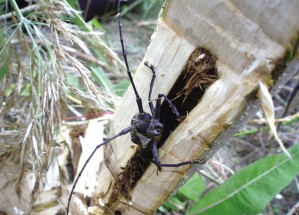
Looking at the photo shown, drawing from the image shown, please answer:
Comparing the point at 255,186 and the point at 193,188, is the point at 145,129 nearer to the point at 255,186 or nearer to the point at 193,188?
the point at 255,186

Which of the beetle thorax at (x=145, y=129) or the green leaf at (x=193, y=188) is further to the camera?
the green leaf at (x=193, y=188)

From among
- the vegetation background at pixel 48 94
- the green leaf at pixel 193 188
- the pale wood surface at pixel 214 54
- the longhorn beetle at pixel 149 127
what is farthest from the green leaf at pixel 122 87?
the longhorn beetle at pixel 149 127

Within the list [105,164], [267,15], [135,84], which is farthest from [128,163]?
[267,15]

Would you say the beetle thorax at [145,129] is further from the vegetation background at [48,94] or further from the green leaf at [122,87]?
the green leaf at [122,87]

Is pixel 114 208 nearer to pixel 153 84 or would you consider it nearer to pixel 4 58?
pixel 153 84

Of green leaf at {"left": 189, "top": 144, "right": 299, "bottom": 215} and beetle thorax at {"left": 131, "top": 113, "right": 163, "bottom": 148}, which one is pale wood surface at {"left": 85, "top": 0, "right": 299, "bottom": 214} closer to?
beetle thorax at {"left": 131, "top": 113, "right": 163, "bottom": 148}

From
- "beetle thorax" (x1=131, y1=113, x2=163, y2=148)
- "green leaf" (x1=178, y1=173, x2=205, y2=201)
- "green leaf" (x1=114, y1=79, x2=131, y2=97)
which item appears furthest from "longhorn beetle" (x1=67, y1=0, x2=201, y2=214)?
"green leaf" (x1=114, y1=79, x2=131, y2=97)

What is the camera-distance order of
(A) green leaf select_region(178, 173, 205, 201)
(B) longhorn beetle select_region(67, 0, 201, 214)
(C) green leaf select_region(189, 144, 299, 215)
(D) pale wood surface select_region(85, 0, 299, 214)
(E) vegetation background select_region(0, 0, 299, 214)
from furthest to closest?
(A) green leaf select_region(178, 173, 205, 201)
(E) vegetation background select_region(0, 0, 299, 214)
(C) green leaf select_region(189, 144, 299, 215)
(B) longhorn beetle select_region(67, 0, 201, 214)
(D) pale wood surface select_region(85, 0, 299, 214)

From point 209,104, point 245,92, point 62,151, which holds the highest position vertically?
point 245,92
